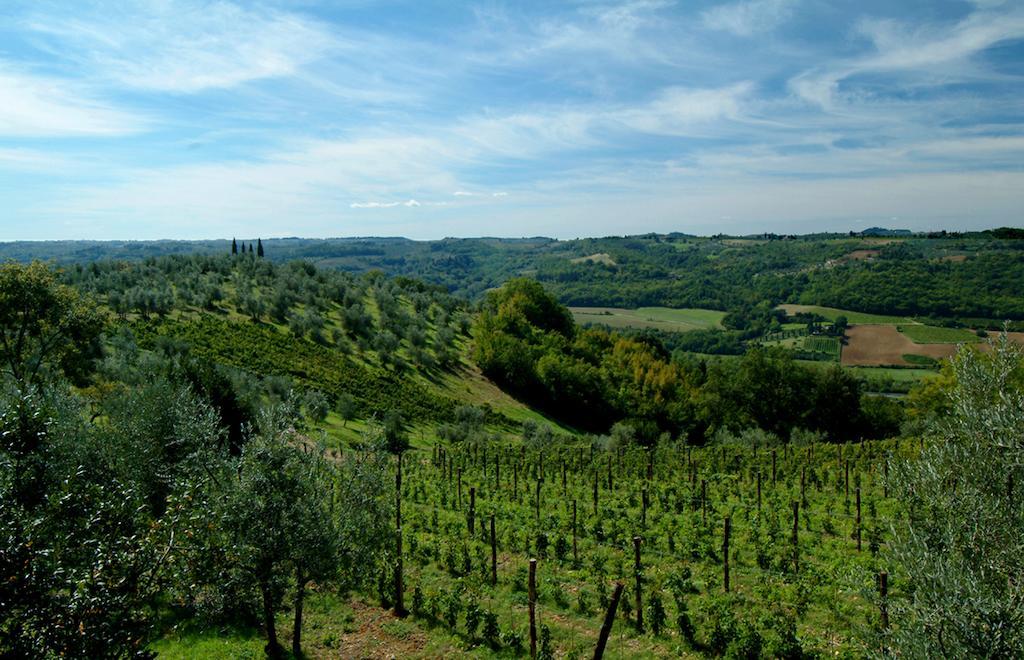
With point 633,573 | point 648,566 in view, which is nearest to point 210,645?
point 633,573

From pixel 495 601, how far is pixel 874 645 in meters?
9.44

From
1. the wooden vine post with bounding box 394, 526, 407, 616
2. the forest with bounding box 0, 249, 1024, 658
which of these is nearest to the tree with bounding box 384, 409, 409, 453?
the forest with bounding box 0, 249, 1024, 658

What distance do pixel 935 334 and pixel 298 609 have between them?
13122 cm

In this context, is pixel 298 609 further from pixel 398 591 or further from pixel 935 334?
pixel 935 334

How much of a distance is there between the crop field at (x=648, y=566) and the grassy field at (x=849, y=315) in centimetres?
12206

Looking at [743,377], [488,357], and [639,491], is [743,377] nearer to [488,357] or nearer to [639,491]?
[488,357]

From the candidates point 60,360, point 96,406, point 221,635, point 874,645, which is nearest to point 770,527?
point 874,645

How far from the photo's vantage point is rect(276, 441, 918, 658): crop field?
44.2 feet

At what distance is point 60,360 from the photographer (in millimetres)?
33156

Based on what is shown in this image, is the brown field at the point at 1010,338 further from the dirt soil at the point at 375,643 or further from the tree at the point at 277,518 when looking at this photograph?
the dirt soil at the point at 375,643

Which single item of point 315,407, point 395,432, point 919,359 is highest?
point 315,407

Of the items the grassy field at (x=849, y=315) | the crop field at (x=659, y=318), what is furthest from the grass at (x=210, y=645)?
the grassy field at (x=849, y=315)

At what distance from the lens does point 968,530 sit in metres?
8.83

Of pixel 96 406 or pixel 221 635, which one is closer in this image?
pixel 221 635
